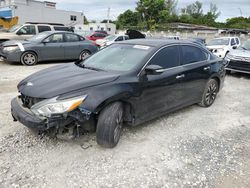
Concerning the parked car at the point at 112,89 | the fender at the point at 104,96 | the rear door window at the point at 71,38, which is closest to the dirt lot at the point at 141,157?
the parked car at the point at 112,89

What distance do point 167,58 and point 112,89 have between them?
141 centimetres

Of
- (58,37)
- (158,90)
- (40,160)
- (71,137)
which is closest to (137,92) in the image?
(158,90)

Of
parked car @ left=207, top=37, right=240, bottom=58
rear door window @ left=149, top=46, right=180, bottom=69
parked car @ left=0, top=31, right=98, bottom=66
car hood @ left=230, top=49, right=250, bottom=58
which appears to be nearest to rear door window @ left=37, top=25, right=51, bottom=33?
parked car @ left=0, top=31, right=98, bottom=66

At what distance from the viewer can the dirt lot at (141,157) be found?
2789 millimetres

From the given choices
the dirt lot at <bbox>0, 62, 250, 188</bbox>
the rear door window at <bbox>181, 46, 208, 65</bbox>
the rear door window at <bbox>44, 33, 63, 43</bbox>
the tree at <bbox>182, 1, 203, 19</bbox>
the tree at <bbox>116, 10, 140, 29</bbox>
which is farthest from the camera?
the tree at <bbox>182, 1, 203, 19</bbox>

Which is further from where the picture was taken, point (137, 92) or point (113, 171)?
point (137, 92)

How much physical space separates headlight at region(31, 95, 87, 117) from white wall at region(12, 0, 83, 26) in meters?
32.1

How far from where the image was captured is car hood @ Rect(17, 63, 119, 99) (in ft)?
10.1

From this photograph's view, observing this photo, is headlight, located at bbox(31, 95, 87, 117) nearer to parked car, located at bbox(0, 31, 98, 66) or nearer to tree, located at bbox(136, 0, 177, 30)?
parked car, located at bbox(0, 31, 98, 66)

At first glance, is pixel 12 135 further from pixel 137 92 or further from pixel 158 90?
pixel 158 90

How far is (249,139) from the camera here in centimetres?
398

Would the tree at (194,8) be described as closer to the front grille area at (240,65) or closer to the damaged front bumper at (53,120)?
the front grille area at (240,65)

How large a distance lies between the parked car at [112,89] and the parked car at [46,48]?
531 cm

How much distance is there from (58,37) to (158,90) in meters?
7.49
